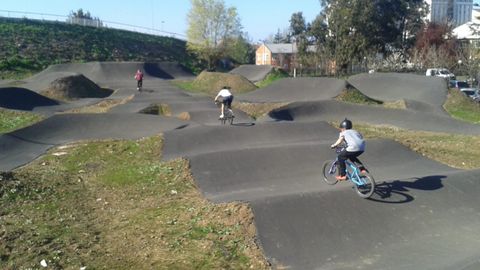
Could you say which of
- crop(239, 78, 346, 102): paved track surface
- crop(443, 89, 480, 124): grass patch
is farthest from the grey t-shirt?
crop(239, 78, 346, 102): paved track surface

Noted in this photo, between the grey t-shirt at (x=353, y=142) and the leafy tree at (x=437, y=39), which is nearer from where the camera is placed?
the grey t-shirt at (x=353, y=142)

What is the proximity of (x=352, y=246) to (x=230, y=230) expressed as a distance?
2086 millimetres

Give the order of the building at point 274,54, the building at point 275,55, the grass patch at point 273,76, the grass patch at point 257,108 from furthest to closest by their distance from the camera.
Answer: the building at point 274,54 → the building at point 275,55 → the grass patch at point 273,76 → the grass patch at point 257,108

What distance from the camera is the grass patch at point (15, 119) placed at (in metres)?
19.5

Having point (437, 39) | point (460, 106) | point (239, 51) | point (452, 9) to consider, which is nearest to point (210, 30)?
point (239, 51)

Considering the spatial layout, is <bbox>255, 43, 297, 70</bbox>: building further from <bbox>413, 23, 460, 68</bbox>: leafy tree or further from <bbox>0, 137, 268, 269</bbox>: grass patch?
<bbox>0, 137, 268, 269</bbox>: grass patch

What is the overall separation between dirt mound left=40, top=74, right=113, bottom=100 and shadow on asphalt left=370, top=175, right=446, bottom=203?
81.2ft

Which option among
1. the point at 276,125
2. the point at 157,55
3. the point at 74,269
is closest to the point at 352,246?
the point at 74,269

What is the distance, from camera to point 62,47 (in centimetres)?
5797

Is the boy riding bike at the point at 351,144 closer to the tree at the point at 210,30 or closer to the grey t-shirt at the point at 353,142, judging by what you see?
the grey t-shirt at the point at 353,142

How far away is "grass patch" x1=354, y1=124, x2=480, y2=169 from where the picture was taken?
1427 centimetres

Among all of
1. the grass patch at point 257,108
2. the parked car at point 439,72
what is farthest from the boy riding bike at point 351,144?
the parked car at point 439,72

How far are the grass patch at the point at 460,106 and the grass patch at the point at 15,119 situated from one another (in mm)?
21136

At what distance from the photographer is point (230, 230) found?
8156mm
